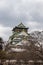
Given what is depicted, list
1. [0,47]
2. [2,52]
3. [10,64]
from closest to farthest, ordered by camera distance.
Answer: [10,64] → [2,52] → [0,47]

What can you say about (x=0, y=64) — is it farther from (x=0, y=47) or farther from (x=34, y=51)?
(x=0, y=47)

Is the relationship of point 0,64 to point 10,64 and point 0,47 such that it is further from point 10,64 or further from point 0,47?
point 0,47

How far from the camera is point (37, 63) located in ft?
54.4

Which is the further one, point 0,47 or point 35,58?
point 0,47

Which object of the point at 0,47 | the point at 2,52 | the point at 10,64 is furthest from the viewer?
the point at 0,47

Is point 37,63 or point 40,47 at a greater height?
point 40,47

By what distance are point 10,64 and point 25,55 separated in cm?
119

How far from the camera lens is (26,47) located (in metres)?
17.8

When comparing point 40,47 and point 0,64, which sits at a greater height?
point 40,47

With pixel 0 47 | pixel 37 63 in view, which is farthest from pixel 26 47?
→ pixel 0 47

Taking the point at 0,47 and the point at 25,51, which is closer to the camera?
the point at 25,51

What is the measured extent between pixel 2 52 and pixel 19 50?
51.2 inches

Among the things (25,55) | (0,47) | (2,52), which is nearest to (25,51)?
(25,55)

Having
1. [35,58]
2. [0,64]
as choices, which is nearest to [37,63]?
[35,58]
